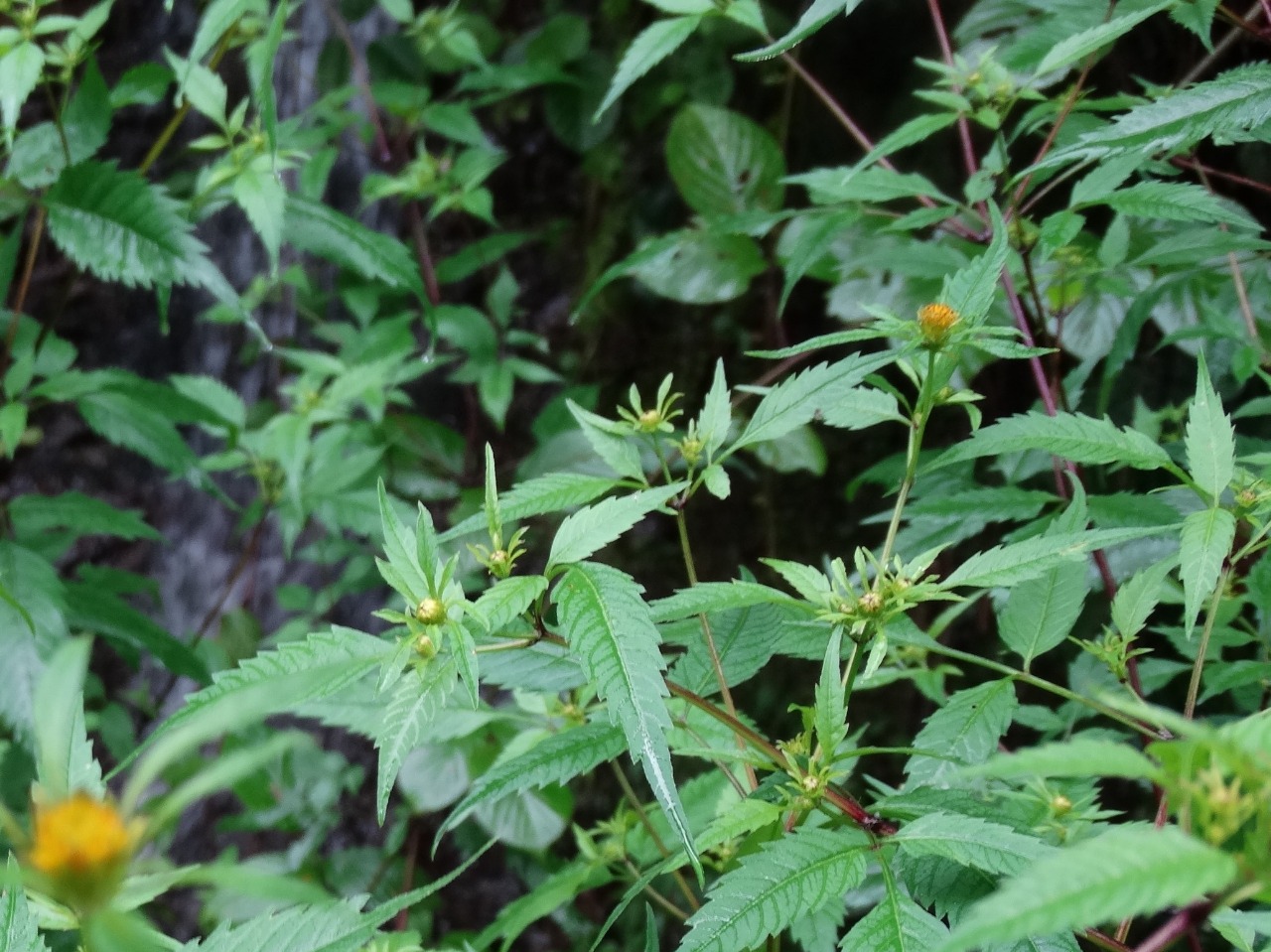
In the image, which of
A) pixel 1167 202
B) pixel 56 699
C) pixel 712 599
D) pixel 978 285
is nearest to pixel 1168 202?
pixel 1167 202

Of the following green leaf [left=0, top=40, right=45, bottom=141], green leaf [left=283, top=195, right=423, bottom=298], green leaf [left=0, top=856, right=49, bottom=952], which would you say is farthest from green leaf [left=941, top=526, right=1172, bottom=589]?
green leaf [left=0, top=40, right=45, bottom=141]

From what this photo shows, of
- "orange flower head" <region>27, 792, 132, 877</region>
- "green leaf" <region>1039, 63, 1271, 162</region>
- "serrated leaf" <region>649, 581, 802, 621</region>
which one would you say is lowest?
"serrated leaf" <region>649, 581, 802, 621</region>

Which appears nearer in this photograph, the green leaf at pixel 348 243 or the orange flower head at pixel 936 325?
the orange flower head at pixel 936 325

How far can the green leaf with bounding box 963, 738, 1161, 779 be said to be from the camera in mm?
302

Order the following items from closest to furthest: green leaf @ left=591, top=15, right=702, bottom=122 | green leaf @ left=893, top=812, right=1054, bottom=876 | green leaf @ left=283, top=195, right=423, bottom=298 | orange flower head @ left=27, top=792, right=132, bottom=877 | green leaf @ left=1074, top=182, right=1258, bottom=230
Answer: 1. orange flower head @ left=27, top=792, right=132, bottom=877
2. green leaf @ left=893, top=812, right=1054, bottom=876
3. green leaf @ left=1074, top=182, right=1258, bottom=230
4. green leaf @ left=591, top=15, right=702, bottom=122
5. green leaf @ left=283, top=195, right=423, bottom=298

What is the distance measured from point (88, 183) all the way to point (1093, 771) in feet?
3.66

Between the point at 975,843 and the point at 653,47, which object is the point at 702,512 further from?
the point at 975,843

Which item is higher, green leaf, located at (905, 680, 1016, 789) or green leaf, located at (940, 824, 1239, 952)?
green leaf, located at (940, 824, 1239, 952)

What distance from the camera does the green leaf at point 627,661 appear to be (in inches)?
18.0

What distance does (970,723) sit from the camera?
0.61 meters

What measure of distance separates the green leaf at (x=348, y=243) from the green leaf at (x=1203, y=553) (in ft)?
2.86

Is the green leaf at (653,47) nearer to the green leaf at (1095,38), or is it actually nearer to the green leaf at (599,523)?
the green leaf at (1095,38)

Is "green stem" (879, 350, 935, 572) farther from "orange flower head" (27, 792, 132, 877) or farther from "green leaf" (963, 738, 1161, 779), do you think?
"orange flower head" (27, 792, 132, 877)

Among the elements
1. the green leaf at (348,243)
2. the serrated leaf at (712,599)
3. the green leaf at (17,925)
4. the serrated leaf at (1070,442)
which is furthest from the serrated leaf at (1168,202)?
the green leaf at (17,925)
